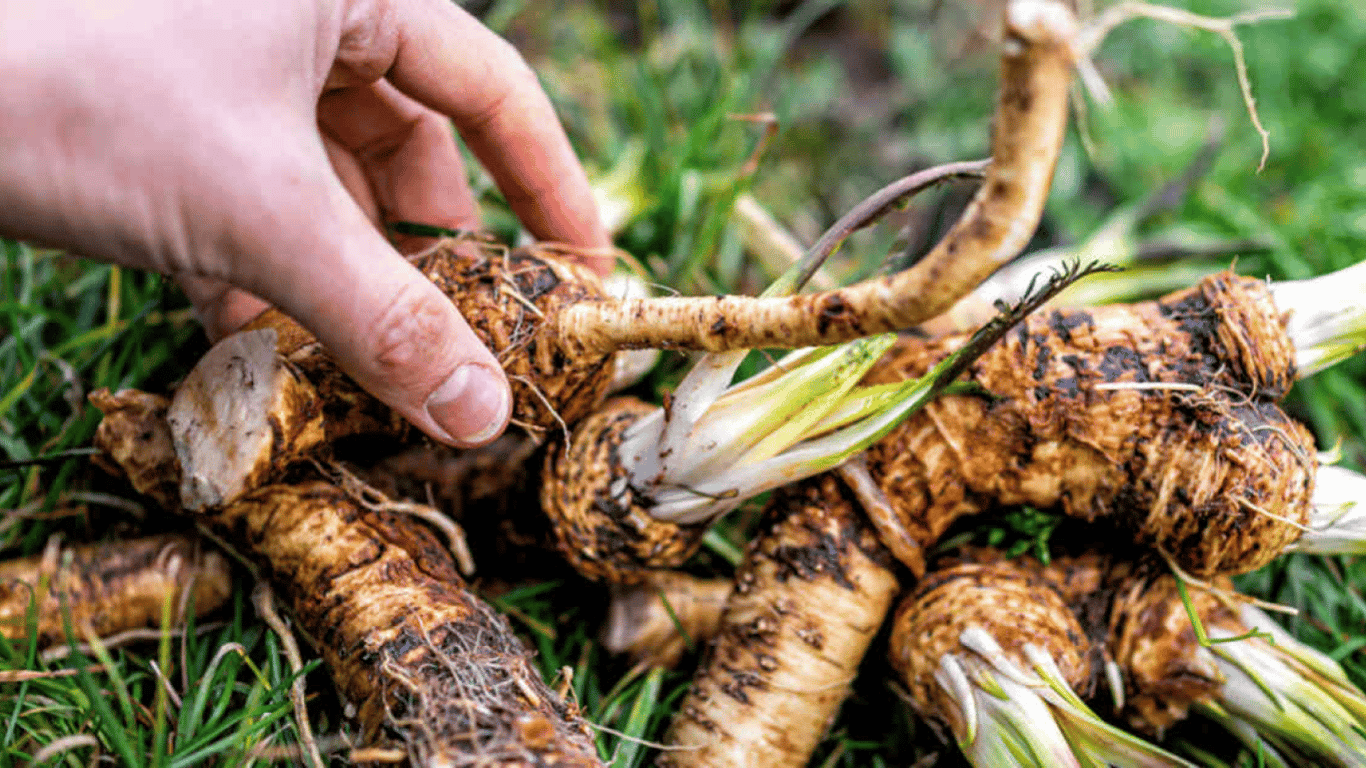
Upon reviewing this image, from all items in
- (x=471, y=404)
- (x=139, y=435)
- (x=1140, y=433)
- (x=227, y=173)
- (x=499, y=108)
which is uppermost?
(x=227, y=173)

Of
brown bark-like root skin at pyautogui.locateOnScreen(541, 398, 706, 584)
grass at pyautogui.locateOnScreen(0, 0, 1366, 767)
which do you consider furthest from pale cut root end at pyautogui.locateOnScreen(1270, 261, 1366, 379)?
brown bark-like root skin at pyautogui.locateOnScreen(541, 398, 706, 584)

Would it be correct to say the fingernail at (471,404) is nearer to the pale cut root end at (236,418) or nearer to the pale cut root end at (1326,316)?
the pale cut root end at (236,418)

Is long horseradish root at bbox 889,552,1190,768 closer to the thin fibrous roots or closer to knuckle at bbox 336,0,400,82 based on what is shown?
the thin fibrous roots

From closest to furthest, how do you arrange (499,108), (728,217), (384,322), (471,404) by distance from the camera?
(384,322), (471,404), (499,108), (728,217)

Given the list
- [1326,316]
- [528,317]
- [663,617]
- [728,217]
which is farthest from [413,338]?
[1326,316]

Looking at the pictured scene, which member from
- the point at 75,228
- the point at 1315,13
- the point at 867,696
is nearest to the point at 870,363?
the point at 867,696

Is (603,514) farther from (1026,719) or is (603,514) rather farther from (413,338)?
(1026,719)

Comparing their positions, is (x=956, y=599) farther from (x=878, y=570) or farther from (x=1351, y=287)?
(x=1351, y=287)
